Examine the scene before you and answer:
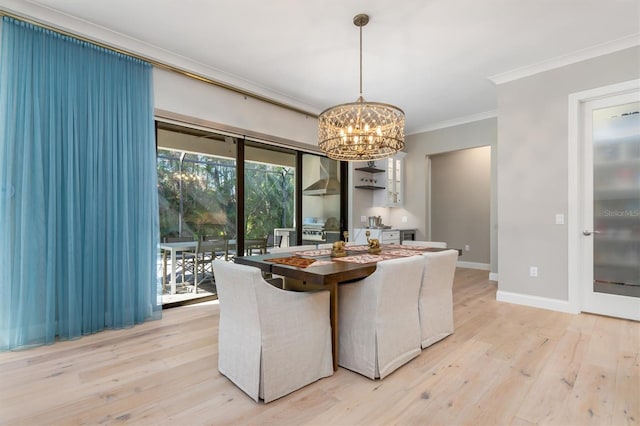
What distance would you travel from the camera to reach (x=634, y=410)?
1.74m

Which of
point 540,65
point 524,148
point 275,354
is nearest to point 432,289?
point 275,354

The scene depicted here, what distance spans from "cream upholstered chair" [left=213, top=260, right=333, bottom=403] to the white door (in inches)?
125

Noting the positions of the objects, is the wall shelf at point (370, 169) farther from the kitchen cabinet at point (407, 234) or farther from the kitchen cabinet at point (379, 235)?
the kitchen cabinet at point (407, 234)

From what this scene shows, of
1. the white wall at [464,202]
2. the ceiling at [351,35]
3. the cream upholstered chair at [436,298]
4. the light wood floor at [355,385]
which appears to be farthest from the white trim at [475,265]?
the cream upholstered chair at [436,298]

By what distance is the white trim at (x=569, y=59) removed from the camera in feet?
10.2

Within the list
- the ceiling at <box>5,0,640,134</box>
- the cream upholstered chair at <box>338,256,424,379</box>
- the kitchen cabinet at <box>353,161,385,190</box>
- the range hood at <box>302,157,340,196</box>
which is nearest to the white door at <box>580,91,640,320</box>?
the ceiling at <box>5,0,640,134</box>

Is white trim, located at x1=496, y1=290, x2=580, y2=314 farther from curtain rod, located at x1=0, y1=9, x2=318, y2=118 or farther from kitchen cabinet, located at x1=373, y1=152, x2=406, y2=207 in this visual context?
curtain rod, located at x1=0, y1=9, x2=318, y2=118

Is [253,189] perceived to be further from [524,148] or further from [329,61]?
[524,148]

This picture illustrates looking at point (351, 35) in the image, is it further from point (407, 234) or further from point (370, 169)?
point (407, 234)

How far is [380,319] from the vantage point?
2080 mm

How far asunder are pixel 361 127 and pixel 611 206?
284 cm

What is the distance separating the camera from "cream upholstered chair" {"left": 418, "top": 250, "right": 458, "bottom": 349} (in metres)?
2.53

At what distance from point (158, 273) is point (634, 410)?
377 centimetres

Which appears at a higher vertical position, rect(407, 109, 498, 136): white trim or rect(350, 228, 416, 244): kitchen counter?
rect(407, 109, 498, 136): white trim
